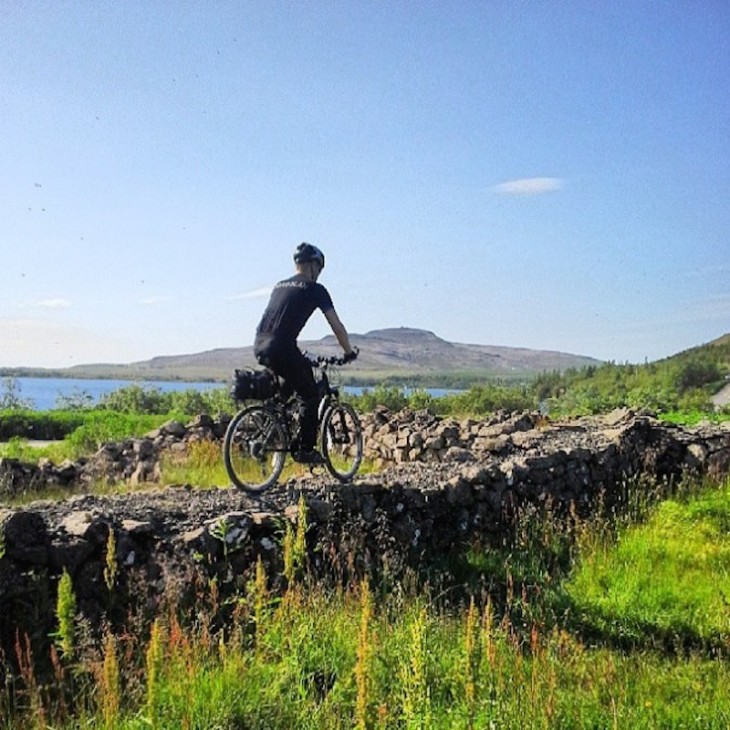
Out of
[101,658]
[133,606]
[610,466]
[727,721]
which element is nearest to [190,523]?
[133,606]

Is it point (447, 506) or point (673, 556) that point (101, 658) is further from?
point (673, 556)

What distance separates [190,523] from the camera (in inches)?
237

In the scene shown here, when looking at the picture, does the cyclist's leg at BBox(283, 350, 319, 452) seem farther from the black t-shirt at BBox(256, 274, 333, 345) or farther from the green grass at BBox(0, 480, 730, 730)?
the green grass at BBox(0, 480, 730, 730)

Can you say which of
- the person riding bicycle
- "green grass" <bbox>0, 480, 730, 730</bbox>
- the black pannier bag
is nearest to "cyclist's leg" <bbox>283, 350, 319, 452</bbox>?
the person riding bicycle

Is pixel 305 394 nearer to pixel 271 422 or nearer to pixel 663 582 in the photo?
pixel 271 422

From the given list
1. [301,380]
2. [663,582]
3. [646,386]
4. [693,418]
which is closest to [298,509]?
[301,380]

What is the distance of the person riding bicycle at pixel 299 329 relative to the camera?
7879 millimetres

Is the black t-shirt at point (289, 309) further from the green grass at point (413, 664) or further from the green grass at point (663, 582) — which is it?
the green grass at point (663, 582)

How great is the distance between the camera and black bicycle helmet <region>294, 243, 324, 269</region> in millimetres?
8125

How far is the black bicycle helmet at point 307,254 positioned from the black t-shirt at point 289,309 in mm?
220

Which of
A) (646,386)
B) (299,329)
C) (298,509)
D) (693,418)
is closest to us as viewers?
(298,509)

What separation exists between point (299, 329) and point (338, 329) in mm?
561

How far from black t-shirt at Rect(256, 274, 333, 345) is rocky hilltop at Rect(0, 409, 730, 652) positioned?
60.2 inches

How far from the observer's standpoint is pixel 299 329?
793 centimetres
